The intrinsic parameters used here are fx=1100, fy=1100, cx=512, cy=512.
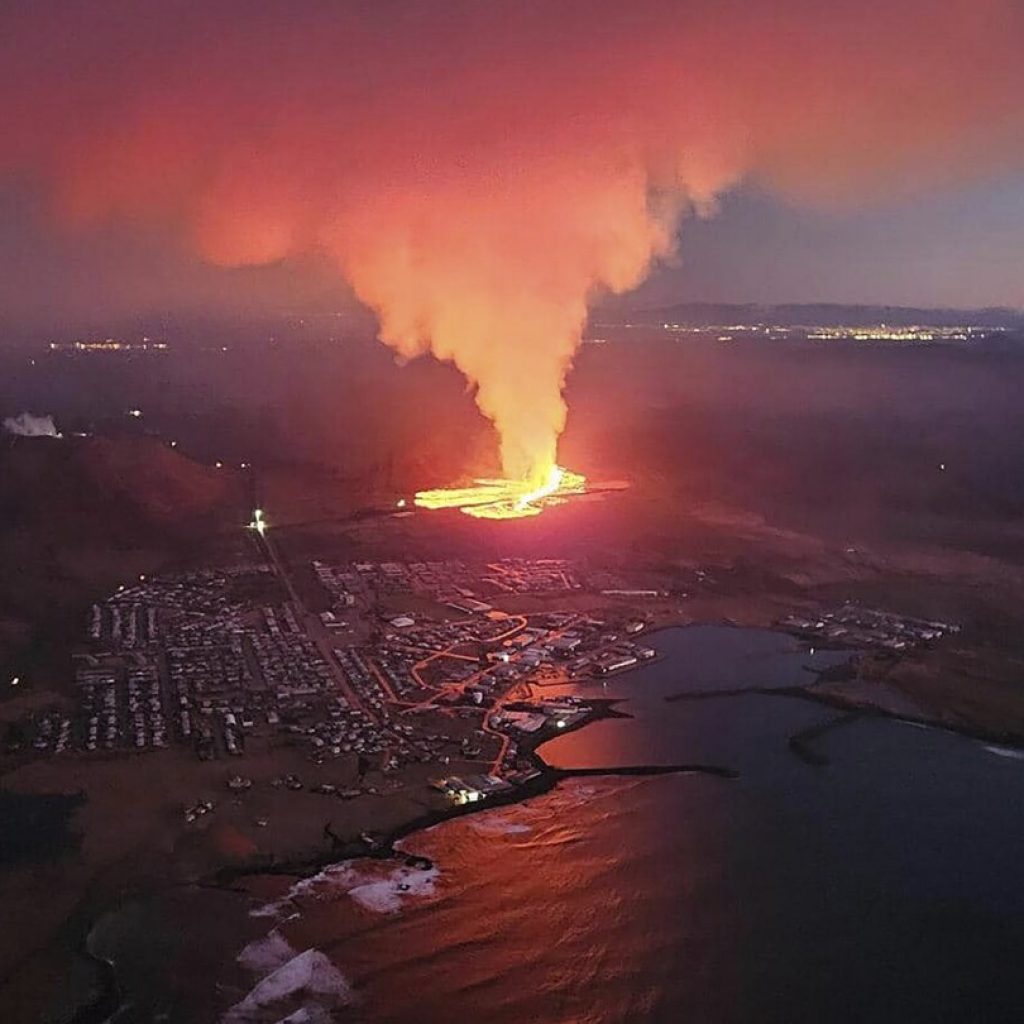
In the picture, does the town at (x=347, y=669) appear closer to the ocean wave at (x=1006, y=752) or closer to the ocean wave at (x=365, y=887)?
the ocean wave at (x=365, y=887)

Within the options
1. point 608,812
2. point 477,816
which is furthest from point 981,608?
point 477,816

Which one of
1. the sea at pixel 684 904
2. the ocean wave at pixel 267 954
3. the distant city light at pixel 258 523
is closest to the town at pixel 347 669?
the sea at pixel 684 904

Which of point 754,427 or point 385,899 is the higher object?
point 754,427

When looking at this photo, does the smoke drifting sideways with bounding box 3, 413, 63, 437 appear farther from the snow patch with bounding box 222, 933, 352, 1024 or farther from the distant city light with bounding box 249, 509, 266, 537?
the snow patch with bounding box 222, 933, 352, 1024

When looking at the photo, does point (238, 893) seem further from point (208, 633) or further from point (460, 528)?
point (460, 528)

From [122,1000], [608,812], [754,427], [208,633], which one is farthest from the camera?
[754,427]

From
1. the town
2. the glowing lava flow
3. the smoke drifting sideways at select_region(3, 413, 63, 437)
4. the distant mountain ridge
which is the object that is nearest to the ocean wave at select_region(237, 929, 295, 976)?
the town
